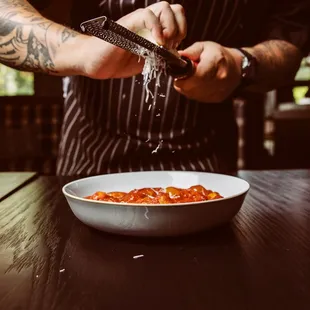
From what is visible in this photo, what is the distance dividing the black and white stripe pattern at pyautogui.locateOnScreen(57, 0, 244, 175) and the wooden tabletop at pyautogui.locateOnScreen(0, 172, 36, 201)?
308 mm

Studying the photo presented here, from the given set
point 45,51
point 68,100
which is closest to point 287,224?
point 45,51

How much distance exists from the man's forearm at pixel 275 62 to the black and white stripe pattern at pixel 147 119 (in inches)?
6.0

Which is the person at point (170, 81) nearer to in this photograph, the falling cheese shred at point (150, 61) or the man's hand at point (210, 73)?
the man's hand at point (210, 73)

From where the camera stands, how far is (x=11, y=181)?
1.38 metres

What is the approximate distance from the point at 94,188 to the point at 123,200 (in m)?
0.20

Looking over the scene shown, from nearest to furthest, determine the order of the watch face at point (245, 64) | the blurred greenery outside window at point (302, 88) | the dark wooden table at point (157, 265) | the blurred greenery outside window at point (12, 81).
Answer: the dark wooden table at point (157, 265) < the watch face at point (245, 64) < the blurred greenery outside window at point (12, 81) < the blurred greenery outside window at point (302, 88)

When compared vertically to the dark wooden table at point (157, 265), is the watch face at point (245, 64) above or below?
above

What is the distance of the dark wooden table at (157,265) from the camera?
544 mm

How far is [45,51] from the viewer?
1.29 metres

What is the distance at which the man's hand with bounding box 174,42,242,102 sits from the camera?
1290 mm

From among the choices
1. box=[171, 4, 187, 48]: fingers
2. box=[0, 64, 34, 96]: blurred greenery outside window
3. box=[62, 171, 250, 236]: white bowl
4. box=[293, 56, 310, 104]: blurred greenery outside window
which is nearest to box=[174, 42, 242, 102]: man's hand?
box=[171, 4, 187, 48]: fingers

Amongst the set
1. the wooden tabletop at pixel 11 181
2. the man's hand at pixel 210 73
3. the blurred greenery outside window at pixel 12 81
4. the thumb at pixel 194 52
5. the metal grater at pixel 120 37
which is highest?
the metal grater at pixel 120 37

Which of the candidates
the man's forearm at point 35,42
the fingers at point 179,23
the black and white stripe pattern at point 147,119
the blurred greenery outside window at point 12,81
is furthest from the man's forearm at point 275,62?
the blurred greenery outside window at point 12,81

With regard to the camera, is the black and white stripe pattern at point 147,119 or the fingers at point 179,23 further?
the black and white stripe pattern at point 147,119
